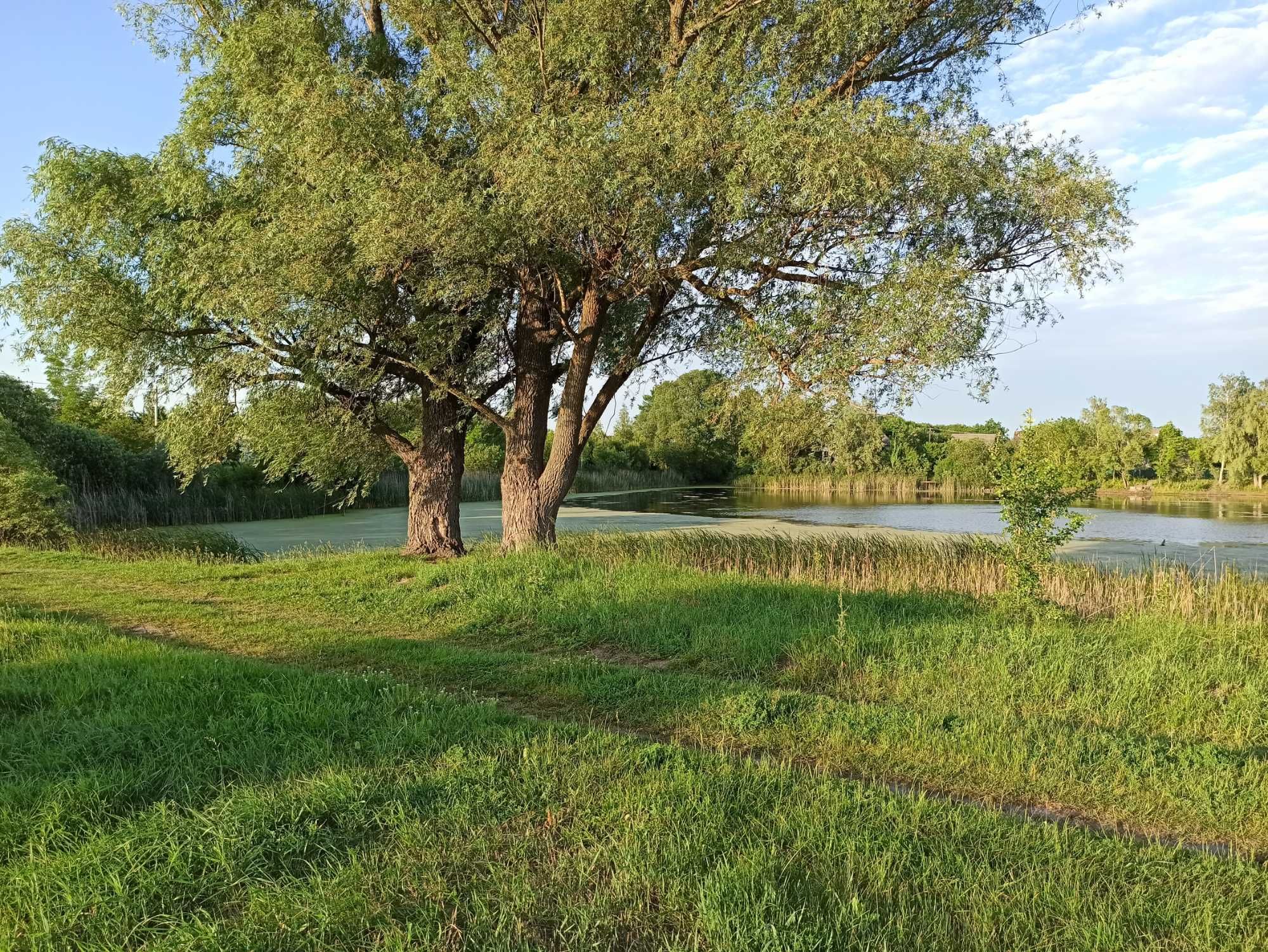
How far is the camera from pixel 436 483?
14070 mm

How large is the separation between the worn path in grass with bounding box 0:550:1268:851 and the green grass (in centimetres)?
88

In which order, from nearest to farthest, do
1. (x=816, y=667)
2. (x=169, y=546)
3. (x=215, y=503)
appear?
(x=816, y=667) < (x=169, y=546) < (x=215, y=503)

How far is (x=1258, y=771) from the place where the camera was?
14.5ft

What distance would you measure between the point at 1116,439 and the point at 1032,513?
5679 cm

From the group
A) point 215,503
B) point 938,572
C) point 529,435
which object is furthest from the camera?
point 215,503

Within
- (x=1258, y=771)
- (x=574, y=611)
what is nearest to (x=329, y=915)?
(x=1258, y=771)

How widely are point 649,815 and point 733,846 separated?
1.34 feet

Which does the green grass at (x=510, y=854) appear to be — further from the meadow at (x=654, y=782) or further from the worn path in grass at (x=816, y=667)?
the worn path in grass at (x=816, y=667)

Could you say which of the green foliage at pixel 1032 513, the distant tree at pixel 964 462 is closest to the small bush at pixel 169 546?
the green foliage at pixel 1032 513

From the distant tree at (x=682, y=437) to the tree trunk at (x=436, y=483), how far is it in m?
45.9

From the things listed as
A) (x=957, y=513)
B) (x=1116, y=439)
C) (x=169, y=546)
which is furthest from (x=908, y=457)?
(x=169, y=546)

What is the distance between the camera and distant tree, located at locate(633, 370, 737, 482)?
62875mm

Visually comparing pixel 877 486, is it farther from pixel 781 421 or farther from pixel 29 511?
pixel 29 511

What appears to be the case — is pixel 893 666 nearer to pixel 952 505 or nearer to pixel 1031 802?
pixel 1031 802
